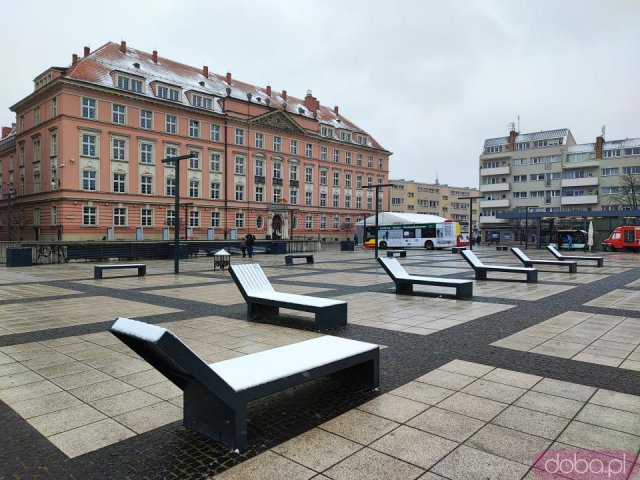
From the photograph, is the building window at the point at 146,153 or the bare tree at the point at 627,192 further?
the bare tree at the point at 627,192

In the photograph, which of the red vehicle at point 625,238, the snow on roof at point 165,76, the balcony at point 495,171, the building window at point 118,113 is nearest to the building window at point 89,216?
the building window at point 118,113

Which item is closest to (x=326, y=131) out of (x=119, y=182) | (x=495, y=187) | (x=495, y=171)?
(x=119, y=182)

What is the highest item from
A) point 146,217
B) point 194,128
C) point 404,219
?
point 194,128

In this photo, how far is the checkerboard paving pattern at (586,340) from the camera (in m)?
6.26

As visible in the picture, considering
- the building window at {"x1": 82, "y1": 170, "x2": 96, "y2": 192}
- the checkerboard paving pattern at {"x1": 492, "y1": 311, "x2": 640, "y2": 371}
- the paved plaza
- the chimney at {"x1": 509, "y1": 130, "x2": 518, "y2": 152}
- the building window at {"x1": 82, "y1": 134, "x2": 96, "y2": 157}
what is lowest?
the paved plaza

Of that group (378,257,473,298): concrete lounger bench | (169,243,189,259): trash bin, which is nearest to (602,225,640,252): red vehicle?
(169,243,189,259): trash bin

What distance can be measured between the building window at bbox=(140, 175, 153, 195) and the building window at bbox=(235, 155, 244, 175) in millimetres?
11100

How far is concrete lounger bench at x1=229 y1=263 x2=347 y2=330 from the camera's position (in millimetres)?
8062

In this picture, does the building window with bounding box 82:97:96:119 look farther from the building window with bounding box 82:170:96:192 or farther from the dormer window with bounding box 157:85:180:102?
the dormer window with bounding box 157:85:180:102

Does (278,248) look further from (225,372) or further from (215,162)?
(225,372)

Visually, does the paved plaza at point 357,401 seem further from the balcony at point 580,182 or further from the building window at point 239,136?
the balcony at point 580,182

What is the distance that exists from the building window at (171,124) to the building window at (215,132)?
4761 millimetres

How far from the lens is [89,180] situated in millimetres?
43406

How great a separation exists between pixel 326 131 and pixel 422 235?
2779 centimetres
